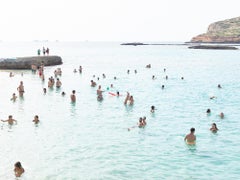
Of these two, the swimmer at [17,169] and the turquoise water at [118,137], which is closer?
the swimmer at [17,169]

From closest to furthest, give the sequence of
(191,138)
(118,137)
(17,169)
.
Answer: (17,169) → (191,138) → (118,137)

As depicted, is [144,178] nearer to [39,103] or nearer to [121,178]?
[121,178]

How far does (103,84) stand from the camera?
49031 millimetres

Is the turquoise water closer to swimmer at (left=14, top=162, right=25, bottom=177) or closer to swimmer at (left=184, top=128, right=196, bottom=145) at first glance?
swimmer at (left=14, top=162, right=25, bottom=177)

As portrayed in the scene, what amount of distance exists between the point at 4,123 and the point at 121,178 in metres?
12.7

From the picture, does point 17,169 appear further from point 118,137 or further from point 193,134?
point 193,134

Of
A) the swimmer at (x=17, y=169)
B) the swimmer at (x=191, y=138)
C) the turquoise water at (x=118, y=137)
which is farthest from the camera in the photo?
the swimmer at (x=191, y=138)

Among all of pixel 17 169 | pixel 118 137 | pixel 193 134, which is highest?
pixel 193 134

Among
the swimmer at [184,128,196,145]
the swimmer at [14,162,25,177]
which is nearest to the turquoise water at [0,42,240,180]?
the swimmer at [14,162,25,177]

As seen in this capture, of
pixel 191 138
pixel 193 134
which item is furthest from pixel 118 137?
pixel 193 134

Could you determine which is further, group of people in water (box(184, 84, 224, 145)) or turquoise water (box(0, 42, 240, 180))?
group of people in water (box(184, 84, 224, 145))

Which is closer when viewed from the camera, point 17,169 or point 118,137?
point 17,169

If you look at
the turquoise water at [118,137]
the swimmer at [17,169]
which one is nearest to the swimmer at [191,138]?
the turquoise water at [118,137]

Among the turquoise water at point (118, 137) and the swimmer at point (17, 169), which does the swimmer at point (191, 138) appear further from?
the swimmer at point (17, 169)
